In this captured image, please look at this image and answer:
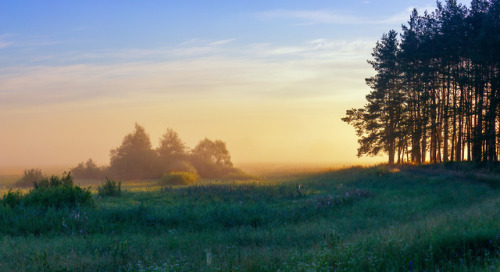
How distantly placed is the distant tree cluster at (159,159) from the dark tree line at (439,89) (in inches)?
844

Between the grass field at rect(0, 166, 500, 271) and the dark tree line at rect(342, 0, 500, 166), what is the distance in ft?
37.3

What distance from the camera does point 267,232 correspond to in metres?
13.7

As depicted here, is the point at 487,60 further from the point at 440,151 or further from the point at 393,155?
the point at 393,155

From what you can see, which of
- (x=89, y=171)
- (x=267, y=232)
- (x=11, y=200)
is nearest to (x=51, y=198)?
(x=11, y=200)

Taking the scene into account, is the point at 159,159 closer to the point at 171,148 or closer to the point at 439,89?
the point at 171,148

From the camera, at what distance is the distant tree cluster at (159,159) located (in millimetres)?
55969

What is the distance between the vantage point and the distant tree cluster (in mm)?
55969

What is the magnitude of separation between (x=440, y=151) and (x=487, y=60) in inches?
555

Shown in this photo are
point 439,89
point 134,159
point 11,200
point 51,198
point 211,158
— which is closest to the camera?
point 11,200

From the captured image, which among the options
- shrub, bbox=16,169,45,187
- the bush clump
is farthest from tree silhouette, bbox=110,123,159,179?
the bush clump

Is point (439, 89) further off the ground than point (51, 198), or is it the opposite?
point (439, 89)

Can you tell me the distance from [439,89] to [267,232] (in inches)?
1400

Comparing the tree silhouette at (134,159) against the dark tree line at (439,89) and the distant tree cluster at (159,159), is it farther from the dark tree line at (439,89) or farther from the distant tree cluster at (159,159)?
the dark tree line at (439,89)

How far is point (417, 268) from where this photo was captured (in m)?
8.23
